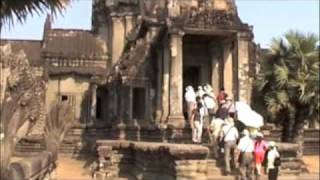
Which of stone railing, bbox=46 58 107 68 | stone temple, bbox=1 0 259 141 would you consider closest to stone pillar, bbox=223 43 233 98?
stone temple, bbox=1 0 259 141

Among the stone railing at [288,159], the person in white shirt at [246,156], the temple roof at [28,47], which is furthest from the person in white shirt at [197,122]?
the temple roof at [28,47]

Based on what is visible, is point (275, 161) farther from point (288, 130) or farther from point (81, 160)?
point (81, 160)

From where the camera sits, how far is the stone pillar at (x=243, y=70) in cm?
2175

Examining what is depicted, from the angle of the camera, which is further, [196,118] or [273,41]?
[273,41]

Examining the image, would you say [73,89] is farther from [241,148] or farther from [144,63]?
[241,148]

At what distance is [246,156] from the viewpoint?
10852mm

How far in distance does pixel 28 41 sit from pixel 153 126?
740 inches

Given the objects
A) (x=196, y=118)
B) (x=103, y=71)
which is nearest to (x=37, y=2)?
(x=196, y=118)

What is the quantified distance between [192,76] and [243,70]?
13.3ft

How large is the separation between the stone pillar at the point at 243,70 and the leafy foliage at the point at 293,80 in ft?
1.93

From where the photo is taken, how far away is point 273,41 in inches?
887

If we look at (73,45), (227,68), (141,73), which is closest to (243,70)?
(227,68)

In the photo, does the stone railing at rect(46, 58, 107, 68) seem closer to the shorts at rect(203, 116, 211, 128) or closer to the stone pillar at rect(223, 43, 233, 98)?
the stone pillar at rect(223, 43, 233, 98)

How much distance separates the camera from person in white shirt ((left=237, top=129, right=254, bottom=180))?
1083 centimetres
